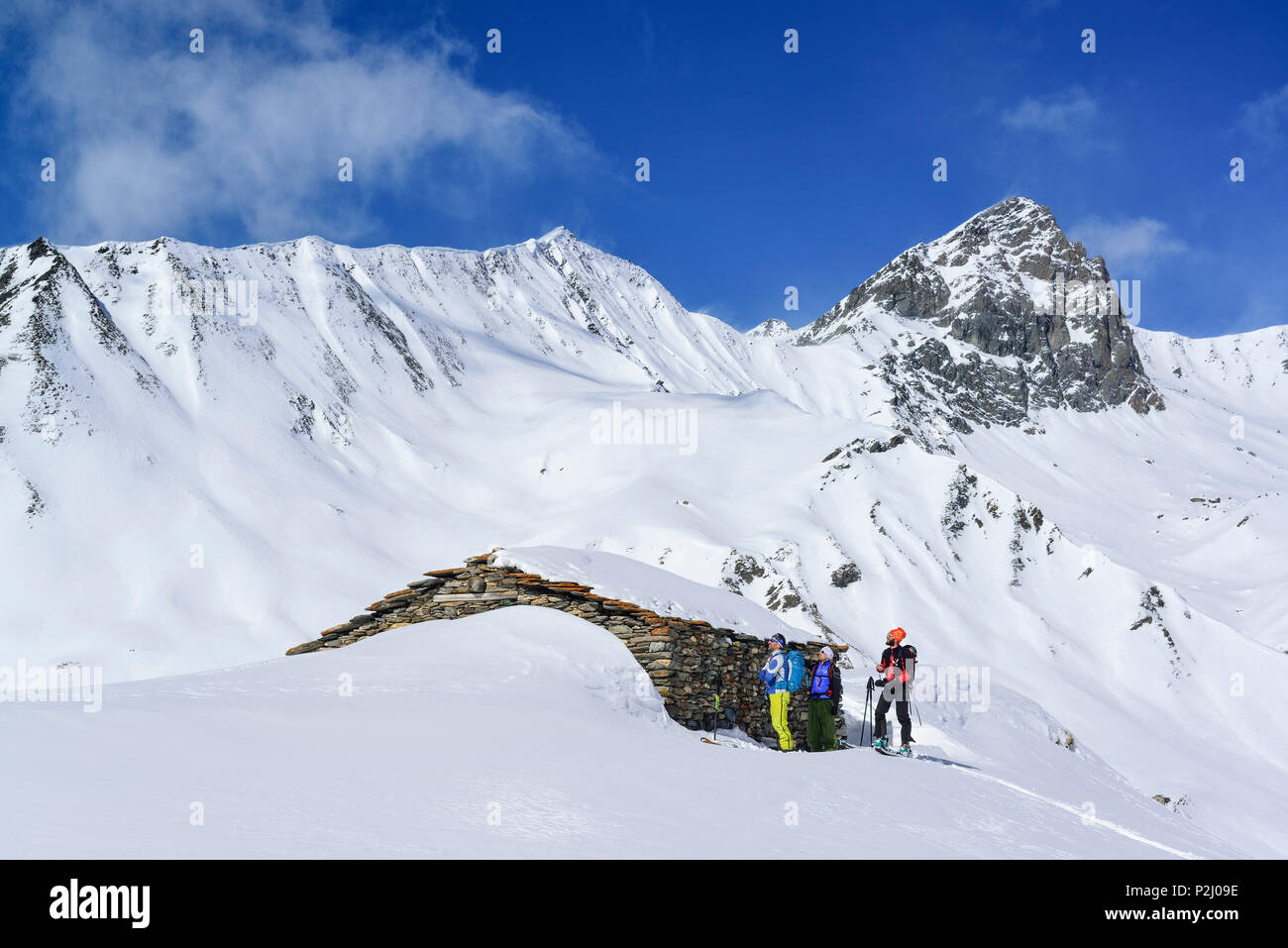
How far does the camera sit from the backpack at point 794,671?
Result: 15.0 meters

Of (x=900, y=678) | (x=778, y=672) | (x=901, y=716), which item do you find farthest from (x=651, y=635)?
(x=901, y=716)

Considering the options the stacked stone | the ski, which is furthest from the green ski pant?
the stacked stone

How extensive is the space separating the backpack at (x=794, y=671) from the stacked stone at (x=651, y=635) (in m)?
1.97

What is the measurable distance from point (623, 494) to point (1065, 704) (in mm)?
31650

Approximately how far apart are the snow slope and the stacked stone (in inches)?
23.3

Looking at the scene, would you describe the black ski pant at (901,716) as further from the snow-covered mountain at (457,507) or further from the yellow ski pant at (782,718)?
the snow-covered mountain at (457,507)

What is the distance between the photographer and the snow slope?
6.18 meters

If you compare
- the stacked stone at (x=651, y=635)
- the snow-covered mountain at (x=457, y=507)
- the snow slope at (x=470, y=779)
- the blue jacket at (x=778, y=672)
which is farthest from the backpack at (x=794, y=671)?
the snow-covered mountain at (x=457, y=507)

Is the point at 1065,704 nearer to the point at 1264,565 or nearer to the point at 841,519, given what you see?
the point at 841,519

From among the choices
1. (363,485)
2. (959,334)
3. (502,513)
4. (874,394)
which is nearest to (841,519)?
(502,513)

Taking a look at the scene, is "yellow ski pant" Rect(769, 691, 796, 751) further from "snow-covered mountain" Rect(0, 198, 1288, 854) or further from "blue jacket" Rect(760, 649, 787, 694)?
"snow-covered mountain" Rect(0, 198, 1288, 854)

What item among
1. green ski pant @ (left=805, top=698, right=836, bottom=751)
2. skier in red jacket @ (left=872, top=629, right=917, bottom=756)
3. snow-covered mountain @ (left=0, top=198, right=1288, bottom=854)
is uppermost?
A: snow-covered mountain @ (left=0, top=198, right=1288, bottom=854)

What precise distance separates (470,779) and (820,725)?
9.19m

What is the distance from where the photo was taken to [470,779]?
8.51 metres
